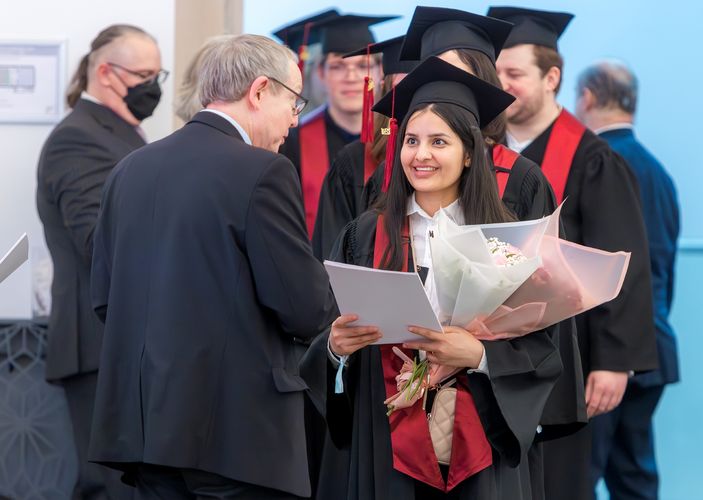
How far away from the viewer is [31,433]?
4.55m

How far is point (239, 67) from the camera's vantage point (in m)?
3.07

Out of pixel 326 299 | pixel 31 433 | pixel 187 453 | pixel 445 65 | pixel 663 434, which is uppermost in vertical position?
pixel 445 65

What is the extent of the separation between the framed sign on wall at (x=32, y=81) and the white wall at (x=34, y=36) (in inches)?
1.3

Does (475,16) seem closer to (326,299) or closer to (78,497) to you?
(326,299)

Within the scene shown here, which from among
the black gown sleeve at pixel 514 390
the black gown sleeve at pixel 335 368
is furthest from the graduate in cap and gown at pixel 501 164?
the black gown sleeve at pixel 335 368

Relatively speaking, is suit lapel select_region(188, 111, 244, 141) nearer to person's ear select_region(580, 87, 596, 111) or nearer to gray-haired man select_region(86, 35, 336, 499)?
gray-haired man select_region(86, 35, 336, 499)

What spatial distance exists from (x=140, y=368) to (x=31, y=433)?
1859mm

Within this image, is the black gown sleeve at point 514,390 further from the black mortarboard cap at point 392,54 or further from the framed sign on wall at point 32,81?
the framed sign on wall at point 32,81

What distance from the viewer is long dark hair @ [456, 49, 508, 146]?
340 centimetres

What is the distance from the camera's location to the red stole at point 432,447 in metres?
2.80

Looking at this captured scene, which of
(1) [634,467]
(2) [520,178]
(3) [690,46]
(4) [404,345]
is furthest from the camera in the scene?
(3) [690,46]

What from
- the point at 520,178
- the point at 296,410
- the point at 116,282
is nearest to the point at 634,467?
the point at 520,178

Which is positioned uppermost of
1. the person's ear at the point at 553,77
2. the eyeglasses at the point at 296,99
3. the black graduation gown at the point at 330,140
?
the person's ear at the point at 553,77

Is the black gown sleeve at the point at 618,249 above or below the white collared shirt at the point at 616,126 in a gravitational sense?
below
